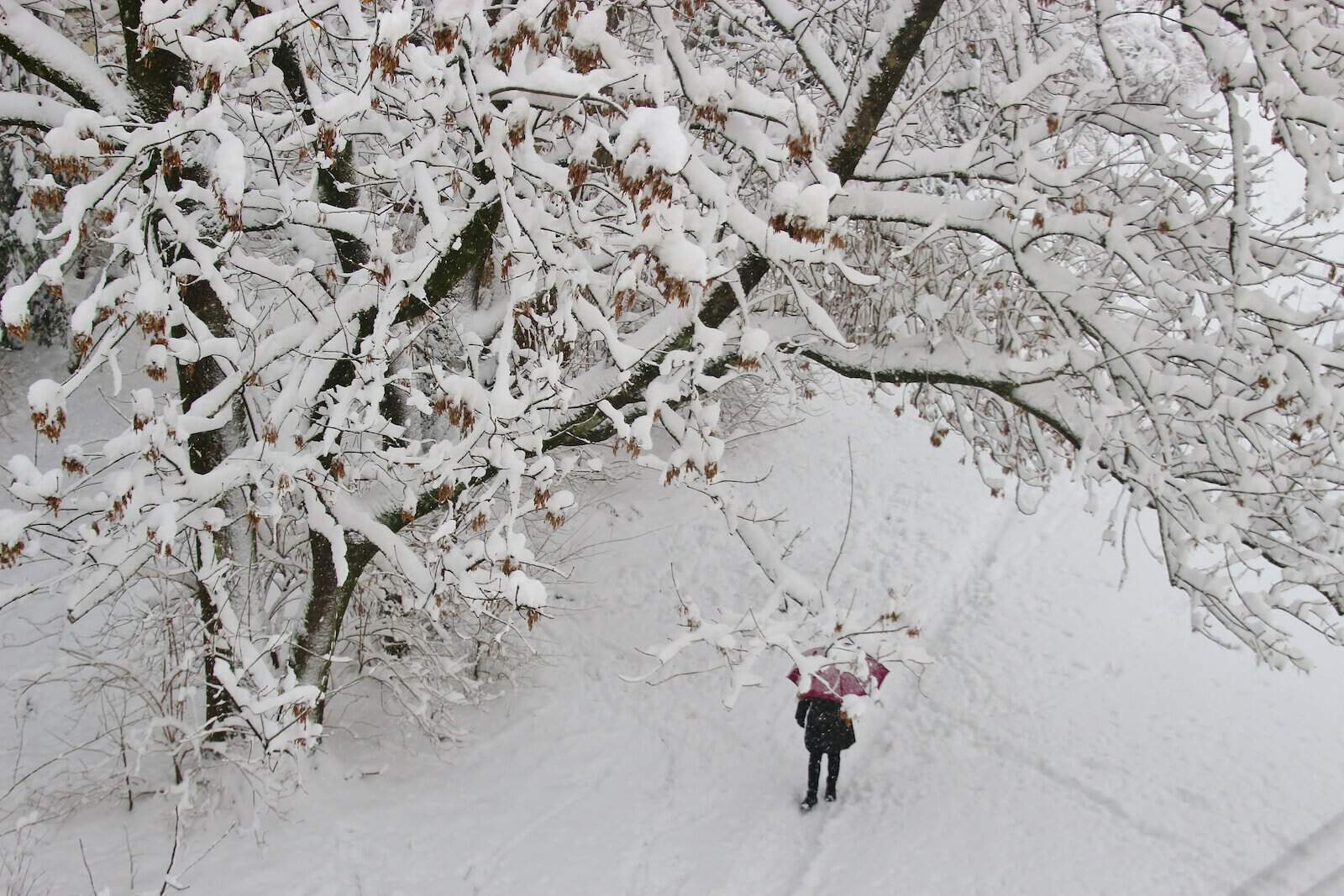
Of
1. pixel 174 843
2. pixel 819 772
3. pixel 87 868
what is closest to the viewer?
pixel 87 868

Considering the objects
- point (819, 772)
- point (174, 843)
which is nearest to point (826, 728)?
point (819, 772)

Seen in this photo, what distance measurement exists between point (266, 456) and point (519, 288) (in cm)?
149

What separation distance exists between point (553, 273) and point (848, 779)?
5213 mm

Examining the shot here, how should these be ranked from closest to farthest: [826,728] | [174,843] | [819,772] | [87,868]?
[87,868]
[174,843]
[826,728]
[819,772]

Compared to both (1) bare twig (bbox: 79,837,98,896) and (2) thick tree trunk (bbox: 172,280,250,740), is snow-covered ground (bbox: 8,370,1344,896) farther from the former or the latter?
(2) thick tree trunk (bbox: 172,280,250,740)

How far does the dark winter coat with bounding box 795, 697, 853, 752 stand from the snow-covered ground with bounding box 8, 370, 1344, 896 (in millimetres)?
620

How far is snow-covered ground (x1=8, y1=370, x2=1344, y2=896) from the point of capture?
5723 millimetres

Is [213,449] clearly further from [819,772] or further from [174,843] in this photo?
[819,772]

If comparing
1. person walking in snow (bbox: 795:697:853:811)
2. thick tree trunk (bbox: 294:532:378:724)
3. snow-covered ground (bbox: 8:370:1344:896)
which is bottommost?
snow-covered ground (bbox: 8:370:1344:896)

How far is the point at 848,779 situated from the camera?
705 cm

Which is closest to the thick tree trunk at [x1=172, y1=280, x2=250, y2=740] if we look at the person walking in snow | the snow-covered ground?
the snow-covered ground

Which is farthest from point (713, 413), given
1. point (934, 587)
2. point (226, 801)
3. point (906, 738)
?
point (934, 587)

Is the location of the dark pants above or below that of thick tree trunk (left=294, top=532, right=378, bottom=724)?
below

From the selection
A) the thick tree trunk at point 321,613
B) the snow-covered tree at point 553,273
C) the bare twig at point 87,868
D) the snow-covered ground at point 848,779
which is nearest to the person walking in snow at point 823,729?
the snow-covered ground at point 848,779
